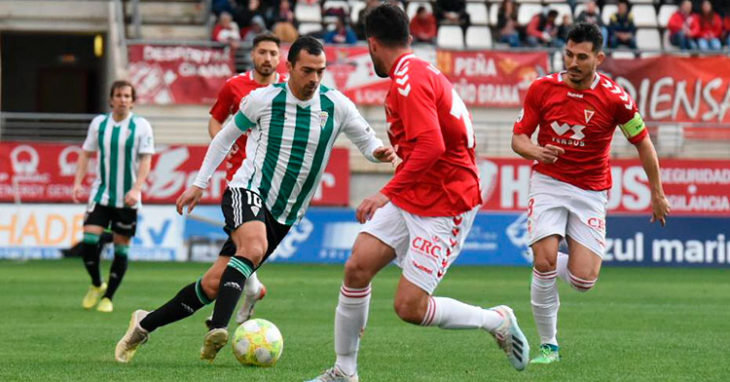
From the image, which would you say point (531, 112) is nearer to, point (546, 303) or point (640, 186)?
point (546, 303)

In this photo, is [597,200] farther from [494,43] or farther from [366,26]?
[494,43]

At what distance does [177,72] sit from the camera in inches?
952

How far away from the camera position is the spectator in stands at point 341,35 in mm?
24812

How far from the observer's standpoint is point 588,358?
9023mm

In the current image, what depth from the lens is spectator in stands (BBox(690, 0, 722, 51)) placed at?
86.5ft

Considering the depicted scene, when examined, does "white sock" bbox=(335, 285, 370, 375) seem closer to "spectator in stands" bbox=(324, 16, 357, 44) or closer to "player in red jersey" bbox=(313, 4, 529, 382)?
"player in red jersey" bbox=(313, 4, 529, 382)

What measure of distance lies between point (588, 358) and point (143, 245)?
1352cm

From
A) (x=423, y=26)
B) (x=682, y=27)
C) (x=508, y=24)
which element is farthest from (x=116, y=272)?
(x=682, y=27)

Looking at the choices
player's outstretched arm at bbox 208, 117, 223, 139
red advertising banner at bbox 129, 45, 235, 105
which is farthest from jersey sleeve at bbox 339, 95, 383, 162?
red advertising banner at bbox 129, 45, 235, 105

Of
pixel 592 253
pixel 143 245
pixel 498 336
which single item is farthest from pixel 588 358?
pixel 143 245

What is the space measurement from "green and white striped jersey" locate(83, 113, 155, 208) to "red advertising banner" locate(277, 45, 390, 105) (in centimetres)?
1129

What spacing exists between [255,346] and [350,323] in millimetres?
1226

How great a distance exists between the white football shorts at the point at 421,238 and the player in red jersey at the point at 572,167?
1.68m

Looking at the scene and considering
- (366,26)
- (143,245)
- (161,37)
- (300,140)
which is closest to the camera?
(366,26)
